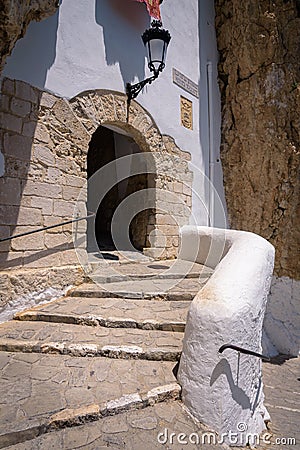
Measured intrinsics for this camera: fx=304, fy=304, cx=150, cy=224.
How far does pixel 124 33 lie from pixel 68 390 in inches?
176

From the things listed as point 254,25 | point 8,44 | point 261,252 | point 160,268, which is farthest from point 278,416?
point 254,25

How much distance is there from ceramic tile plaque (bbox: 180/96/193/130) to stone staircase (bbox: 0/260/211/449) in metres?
3.21

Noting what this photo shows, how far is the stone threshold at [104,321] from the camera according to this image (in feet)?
8.51

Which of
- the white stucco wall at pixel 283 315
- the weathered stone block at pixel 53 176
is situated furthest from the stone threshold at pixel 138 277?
the white stucco wall at pixel 283 315

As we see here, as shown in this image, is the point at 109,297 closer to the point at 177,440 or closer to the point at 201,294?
the point at 201,294

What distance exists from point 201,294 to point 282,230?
17.0ft

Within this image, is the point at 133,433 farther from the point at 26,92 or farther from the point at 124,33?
the point at 124,33

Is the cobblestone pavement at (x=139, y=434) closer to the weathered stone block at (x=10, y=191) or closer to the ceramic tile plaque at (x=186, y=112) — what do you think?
the weathered stone block at (x=10, y=191)

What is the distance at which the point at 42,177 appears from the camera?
3236mm

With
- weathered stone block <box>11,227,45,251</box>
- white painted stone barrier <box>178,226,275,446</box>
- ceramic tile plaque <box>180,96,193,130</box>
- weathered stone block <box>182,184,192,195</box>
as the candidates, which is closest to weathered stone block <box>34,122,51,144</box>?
weathered stone block <box>11,227,45,251</box>

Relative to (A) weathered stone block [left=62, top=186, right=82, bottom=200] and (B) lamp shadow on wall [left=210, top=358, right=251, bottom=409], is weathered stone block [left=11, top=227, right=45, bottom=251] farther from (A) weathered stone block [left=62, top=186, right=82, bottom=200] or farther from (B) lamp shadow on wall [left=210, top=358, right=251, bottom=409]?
(B) lamp shadow on wall [left=210, top=358, right=251, bottom=409]

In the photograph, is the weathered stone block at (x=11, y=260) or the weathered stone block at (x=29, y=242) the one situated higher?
the weathered stone block at (x=29, y=242)

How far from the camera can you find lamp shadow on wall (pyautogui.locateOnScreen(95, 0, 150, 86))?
4.08 m

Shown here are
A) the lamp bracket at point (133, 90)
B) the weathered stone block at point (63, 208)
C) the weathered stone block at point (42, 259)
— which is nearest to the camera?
the weathered stone block at point (42, 259)
